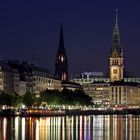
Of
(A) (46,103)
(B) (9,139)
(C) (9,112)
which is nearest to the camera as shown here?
(B) (9,139)

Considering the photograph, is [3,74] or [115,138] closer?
[115,138]

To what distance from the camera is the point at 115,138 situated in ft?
257

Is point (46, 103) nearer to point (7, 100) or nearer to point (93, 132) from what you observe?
point (7, 100)

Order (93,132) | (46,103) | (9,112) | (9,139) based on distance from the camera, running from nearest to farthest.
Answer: (9,139)
(93,132)
(9,112)
(46,103)

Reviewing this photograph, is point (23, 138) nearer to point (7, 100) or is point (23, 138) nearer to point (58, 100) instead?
point (7, 100)

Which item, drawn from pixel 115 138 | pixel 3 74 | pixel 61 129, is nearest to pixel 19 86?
pixel 3 74

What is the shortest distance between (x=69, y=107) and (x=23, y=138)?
111 metres

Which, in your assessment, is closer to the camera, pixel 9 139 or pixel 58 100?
pixel 9 139

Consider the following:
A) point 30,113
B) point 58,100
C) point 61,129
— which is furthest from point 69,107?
point 61,129

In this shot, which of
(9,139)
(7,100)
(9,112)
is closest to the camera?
(9,139)

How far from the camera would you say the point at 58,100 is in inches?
7298

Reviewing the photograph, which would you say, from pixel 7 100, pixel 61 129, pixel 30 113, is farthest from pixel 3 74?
pixel 61 129

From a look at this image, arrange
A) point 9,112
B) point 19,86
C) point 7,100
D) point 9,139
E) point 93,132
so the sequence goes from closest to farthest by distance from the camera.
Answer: point 9,139, point 93,132, point 9,112, point 7,100, point 19,86

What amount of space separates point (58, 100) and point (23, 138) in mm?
Result: 108015
